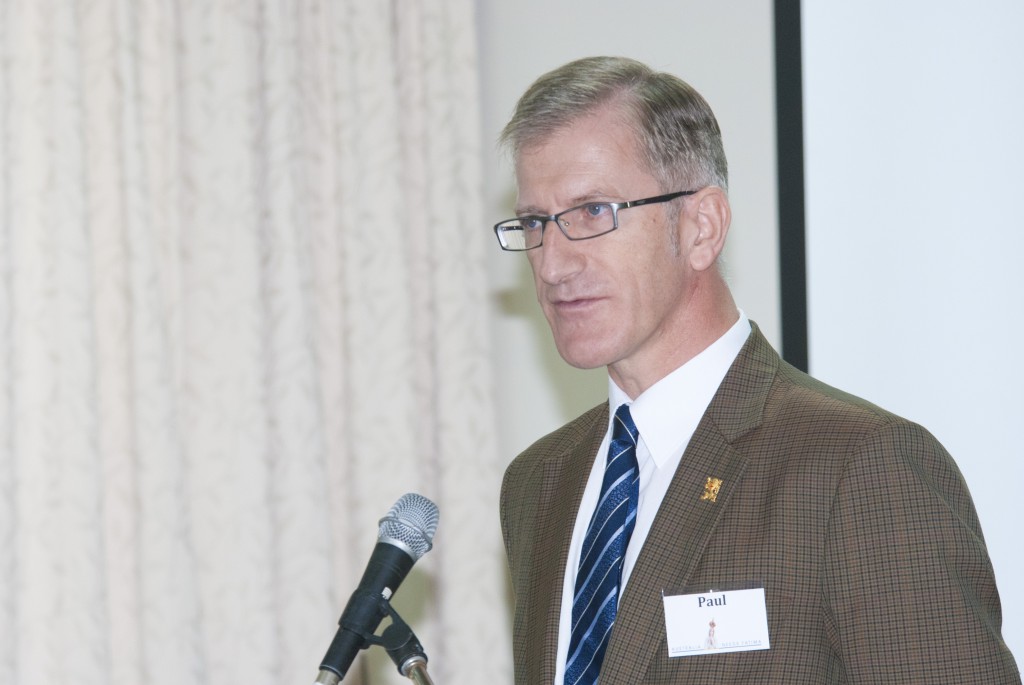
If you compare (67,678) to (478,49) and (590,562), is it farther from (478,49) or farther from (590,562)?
(478,49)

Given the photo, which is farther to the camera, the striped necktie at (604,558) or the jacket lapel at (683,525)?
the striped necktie at (604,558)

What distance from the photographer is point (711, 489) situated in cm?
177

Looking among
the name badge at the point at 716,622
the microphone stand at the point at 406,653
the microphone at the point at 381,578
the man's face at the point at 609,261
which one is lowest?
the name badge at the point at 716,622

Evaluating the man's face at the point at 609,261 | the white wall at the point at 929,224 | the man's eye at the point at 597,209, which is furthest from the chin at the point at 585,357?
the white wall at the point at 929,224

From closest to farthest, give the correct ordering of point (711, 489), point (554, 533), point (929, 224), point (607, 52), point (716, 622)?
point (716, 622) < point (711, 489) < point (554, 533) < point (929, 224) < point (607, 52)

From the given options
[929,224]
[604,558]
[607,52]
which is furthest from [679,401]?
[607,52]

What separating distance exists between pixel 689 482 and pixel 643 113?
627 millimetres

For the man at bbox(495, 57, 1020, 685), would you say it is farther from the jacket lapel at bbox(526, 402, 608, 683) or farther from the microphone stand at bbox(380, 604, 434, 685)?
the microphone stand at bbox(380, 604, 434, 685)

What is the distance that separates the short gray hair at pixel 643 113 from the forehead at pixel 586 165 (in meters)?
0.02

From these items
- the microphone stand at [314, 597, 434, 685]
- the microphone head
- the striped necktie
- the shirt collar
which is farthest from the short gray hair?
the microphone stand at [314, 597, 434, 685]

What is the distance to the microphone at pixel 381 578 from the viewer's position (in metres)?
1.42

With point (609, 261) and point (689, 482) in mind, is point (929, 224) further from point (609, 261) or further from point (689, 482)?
point (689, 482)

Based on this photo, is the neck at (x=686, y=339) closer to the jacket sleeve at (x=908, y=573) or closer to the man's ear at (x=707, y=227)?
the man's ear at (x=707, y=227)

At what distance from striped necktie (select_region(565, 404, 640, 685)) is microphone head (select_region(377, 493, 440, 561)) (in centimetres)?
37
